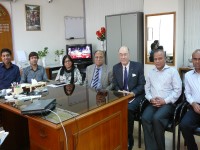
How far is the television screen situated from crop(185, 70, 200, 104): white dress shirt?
12.8ft

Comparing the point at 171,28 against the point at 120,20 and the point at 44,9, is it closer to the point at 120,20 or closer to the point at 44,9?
the point at 120,20

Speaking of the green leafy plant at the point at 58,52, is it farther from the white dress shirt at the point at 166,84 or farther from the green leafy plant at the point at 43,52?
the white dress shirt at the point at 166,84

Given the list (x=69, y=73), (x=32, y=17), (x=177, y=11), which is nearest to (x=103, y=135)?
(x=69, y=73)

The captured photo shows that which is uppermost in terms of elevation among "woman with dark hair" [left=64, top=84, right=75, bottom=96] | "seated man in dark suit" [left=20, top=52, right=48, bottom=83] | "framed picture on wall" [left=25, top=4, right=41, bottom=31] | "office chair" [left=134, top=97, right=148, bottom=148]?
"framed picture on wall" [left=25, top=4, right=41, bottom=31]

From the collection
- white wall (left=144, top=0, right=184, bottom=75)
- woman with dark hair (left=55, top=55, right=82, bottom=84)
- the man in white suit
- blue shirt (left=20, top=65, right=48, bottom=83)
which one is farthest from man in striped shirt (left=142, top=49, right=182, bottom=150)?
white wall (left=144, top=0, right=184, bottom=75)

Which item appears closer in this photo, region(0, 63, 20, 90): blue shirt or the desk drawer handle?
the desk drawer handle

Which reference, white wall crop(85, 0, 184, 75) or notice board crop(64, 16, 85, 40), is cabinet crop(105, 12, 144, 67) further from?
notice board crop(64, 16, 85, 40)

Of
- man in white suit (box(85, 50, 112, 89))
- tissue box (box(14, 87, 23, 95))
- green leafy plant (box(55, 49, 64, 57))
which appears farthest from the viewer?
green leafy plant (box(55, 49, 64, 57))

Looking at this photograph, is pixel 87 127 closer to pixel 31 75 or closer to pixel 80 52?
pixel 31 75

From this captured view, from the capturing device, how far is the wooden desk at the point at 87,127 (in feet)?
5.50

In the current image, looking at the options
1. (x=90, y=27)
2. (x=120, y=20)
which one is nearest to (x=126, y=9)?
(x=120, y=20)

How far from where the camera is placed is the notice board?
614cm

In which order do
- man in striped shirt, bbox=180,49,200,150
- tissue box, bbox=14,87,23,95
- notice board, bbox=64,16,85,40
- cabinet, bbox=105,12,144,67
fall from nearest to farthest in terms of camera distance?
1. man in striped shirt, bbox=180,49,200,150
2. tissue box, bbox=14,87,23,95
3. cabinet, bbox=105,12,144,67
4. notice board, bbox=64,16,85,40

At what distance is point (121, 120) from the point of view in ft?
7.49
